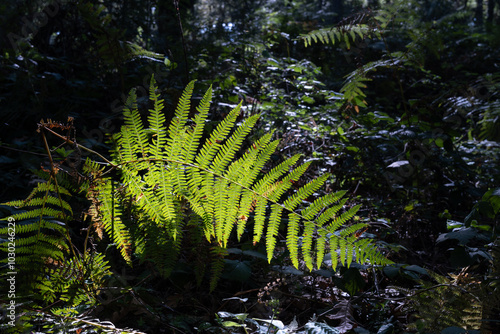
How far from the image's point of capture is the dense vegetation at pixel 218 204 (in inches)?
52.4

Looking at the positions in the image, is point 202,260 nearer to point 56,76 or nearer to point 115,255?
point 115,255

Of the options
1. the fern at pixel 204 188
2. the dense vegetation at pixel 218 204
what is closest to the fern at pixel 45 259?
the dense vegetation at pixel 218 204

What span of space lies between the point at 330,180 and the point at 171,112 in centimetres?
152

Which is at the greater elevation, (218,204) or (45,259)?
(218,204)

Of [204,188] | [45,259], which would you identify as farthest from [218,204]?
[45,259]

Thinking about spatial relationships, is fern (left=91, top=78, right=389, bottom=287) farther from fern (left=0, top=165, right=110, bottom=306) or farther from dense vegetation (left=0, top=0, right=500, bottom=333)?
fern (left=0, top=165, right=110, bottom=306)

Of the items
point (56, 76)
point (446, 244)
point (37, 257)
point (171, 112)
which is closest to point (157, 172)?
point (37, 257)

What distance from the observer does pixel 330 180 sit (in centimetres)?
309

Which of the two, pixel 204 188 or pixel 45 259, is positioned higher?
pixel 204 188

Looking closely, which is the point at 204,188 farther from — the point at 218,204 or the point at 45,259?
the point at 45,259

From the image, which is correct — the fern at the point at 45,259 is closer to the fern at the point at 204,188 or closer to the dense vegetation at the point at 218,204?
the dense vegetation at the point at 218,204

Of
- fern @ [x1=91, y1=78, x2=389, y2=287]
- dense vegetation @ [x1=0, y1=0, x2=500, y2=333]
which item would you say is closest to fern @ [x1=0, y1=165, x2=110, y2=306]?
dense vegetation @ [x1=0, y1=0, x2=500, y2=333]

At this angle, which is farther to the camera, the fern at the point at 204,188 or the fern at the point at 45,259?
the fern at the point at 204,188

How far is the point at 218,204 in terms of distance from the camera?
53.2 inches
